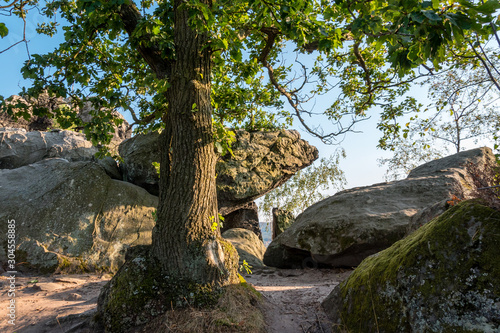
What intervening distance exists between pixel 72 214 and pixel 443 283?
26.8ft

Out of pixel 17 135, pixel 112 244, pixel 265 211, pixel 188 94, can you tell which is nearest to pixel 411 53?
pixel 188 94

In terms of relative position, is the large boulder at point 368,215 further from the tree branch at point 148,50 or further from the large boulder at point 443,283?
the tree branch at point 148,50

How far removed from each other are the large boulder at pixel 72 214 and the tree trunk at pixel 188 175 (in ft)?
14.6

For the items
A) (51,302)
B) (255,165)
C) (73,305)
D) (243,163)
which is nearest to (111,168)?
(243,163)

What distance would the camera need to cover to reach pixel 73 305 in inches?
170

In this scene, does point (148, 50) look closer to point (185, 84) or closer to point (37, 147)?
point (185, 84)

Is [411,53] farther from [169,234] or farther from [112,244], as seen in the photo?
[112,244]

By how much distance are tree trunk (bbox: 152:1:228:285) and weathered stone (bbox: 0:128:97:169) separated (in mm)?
7361

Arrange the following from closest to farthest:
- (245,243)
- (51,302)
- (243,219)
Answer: (51,302) < (245,243) < (243,219)

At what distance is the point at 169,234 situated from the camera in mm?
3641

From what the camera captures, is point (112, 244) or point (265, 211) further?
point (265, 211)

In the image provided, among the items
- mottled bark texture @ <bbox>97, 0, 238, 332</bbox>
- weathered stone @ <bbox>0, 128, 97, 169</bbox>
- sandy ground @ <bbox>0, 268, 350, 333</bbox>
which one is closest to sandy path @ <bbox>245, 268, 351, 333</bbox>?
sandy ground @ <bbox>0, 268, 350, 333</bbox>

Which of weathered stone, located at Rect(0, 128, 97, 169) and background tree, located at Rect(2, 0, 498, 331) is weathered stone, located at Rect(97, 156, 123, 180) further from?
background tree, located at Rect(2, 0, 498, 331)

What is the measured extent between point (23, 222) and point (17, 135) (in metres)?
5.62
